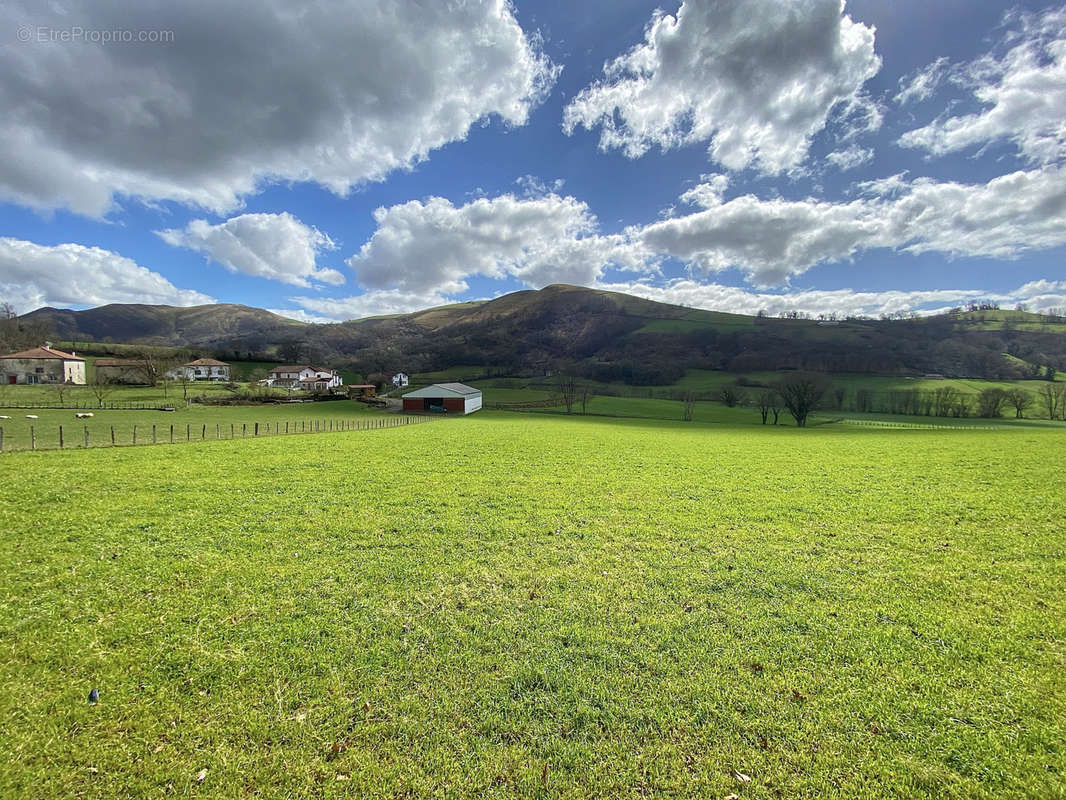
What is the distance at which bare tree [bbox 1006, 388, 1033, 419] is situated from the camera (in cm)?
6450

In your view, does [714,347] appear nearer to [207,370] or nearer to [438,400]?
[438,400]

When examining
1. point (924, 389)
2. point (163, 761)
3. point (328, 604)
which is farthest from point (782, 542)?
point (924, 389)

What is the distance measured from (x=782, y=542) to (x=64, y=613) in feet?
44.1

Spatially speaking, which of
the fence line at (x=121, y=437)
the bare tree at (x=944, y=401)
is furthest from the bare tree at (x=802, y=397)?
the fence line at (x=121, y=437)

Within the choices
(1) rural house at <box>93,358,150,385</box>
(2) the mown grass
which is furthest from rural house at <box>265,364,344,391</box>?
A: (2) the mown grass

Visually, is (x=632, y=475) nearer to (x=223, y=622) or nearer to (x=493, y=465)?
(x=493, y=465)

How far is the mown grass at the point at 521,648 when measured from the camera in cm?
394

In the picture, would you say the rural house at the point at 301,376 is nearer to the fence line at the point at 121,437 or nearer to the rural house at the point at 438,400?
the rural house at the point at 438,400

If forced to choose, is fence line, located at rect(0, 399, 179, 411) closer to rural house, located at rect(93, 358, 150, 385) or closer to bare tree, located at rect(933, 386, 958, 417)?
rural house, located at rect(93, 358, 150, 385)

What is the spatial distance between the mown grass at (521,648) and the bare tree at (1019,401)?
80.6 m

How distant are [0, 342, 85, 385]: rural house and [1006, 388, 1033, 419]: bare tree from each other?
161982 mm

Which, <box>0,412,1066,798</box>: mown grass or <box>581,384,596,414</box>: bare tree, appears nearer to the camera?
<box>0,412,1066,798</box>: mown grass

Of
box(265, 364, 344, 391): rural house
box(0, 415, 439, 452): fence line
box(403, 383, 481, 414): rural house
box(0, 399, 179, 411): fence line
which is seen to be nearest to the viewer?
box(0, 415, 439, 452): fence line

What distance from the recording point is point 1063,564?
337 inches
